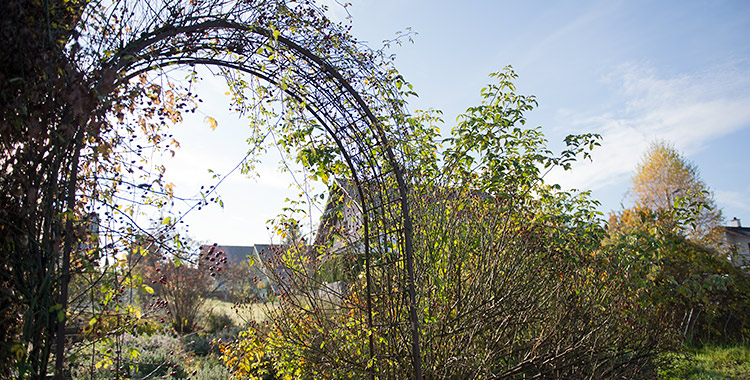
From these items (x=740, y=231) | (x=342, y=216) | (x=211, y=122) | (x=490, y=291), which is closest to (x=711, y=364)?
(x=490, y=291)

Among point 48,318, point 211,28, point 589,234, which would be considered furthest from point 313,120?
point 589,234

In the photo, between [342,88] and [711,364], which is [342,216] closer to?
[342,88]

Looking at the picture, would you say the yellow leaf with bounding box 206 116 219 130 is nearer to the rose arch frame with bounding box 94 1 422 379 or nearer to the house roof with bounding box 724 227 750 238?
the rose arch frame with bounding box 94 1 422 379

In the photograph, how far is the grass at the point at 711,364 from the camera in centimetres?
525

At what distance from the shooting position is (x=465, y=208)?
3.78m

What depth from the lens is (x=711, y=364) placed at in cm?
A: 609

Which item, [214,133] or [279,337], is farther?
[279,337]

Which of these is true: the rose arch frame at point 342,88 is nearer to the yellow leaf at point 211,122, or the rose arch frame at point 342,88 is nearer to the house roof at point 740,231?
the yellow leaf at point 211,122

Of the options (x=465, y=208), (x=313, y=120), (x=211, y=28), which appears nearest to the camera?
(x=211, y=28)

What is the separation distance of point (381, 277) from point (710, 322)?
6.77m

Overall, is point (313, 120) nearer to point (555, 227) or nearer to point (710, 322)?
point (555, 227)

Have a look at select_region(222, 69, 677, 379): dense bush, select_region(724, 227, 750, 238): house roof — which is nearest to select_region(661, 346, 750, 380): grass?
select_region(222, 69, 677, 379): dense bush

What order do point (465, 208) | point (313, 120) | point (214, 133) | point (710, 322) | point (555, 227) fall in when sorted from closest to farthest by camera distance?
1. point (214, 133)
2. point (313, 120)
3. point (465, 208)
4. point (555, 227)
5. point (710, 322)

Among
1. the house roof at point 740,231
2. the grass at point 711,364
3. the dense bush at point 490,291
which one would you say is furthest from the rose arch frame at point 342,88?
the house roof at point 740,231
